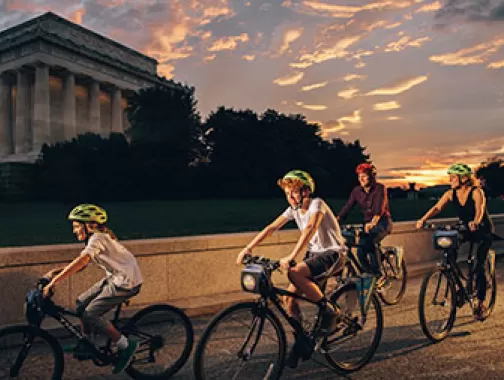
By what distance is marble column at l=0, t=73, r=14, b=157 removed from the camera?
63094mm

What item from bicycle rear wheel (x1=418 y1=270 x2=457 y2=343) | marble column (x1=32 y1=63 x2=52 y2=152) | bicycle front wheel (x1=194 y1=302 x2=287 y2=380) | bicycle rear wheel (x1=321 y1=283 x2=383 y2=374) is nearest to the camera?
bicycle front wheel (x1=194 y1=302 x2=287 y2=380)

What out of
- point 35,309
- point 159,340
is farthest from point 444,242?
point 35,309

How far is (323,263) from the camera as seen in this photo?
4672mm

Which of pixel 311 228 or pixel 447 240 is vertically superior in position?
pixel 311 228

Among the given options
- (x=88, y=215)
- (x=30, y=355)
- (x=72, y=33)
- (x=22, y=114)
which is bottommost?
(x=30, y=355)

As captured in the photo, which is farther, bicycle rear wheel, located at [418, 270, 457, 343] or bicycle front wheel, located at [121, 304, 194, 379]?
bicycle rear wheel, located at [418, 270, 457, 343]

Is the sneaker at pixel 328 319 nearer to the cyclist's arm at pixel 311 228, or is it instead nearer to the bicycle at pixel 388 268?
the cyclist's arm at pixel 311 228

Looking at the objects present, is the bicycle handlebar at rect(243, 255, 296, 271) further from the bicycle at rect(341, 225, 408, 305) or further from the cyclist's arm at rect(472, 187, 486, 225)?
the bicycle at rect(341, 225, 408, 305)

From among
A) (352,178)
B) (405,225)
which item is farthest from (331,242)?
(352,178)

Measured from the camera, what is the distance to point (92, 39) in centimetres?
6397

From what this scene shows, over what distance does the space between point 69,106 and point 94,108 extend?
5.17m

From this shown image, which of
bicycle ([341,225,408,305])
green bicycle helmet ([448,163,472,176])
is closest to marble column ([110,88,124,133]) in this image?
bicycle ([341,225,408,305])

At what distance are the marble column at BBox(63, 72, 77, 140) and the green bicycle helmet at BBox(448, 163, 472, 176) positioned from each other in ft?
197

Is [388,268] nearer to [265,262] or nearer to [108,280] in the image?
[265,262]
